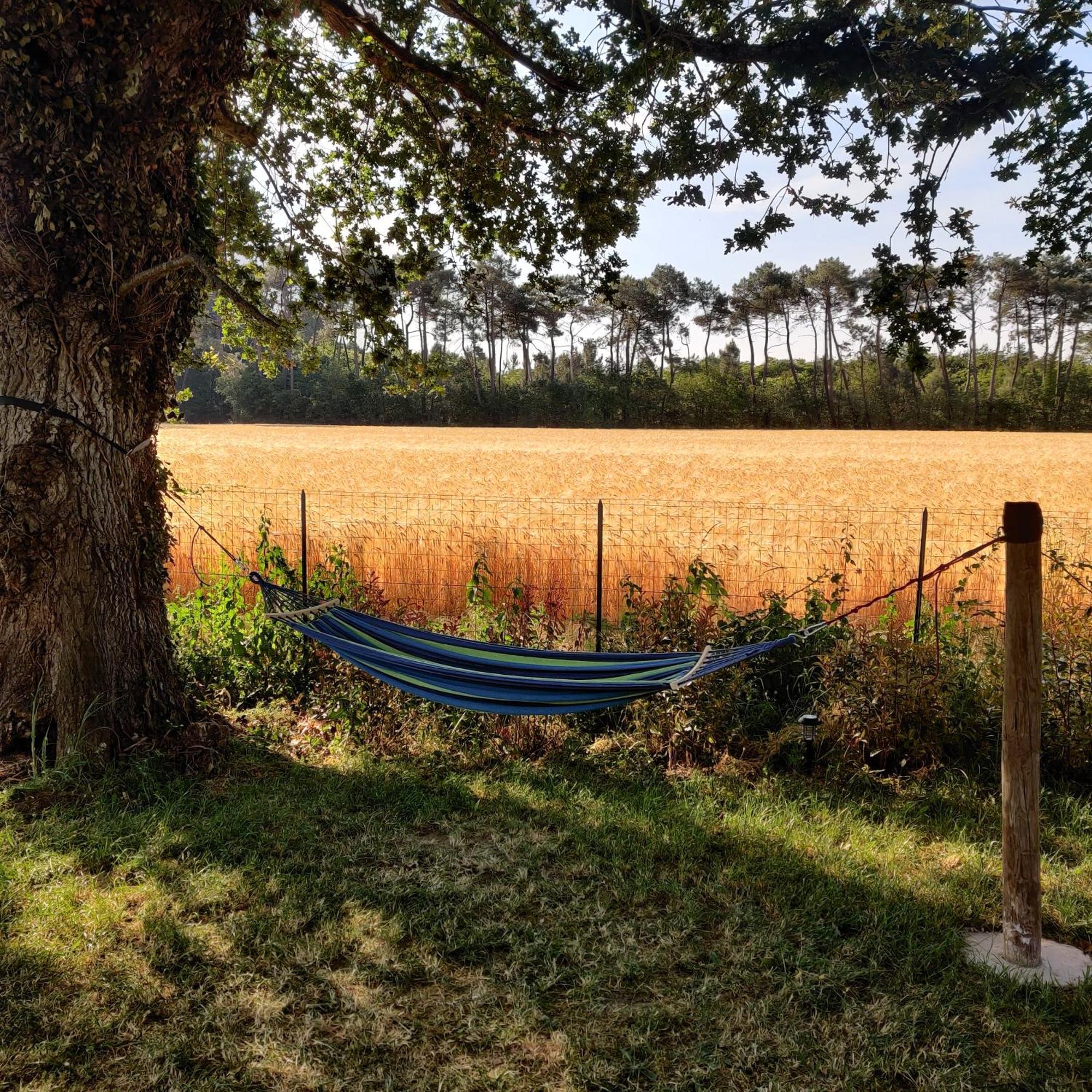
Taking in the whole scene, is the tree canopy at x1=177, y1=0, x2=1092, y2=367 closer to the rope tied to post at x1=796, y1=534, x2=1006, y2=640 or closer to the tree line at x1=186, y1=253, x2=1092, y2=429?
the rope tied to post at x1=796, y1=534, x2=1006, y2=640

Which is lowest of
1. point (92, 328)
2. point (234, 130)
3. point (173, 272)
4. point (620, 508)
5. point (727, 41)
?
point (620, 508)

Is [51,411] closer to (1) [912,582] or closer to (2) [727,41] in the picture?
(1) [912,582]

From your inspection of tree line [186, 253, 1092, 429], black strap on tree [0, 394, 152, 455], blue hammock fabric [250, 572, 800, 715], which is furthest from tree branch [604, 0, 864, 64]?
tree line [186, 253, 1092, 429]

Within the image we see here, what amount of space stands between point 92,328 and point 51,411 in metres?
0.41

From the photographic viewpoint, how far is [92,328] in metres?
3.64

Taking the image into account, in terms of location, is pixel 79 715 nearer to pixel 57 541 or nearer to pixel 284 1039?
pixel 57 541

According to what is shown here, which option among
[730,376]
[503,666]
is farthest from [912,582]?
[730,376]

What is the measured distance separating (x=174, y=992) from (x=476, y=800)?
155 cm

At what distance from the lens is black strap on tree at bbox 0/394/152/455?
3533mm

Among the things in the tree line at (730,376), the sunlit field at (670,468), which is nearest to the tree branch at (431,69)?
the sunlit field at (670,468)

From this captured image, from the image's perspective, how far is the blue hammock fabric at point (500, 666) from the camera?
3.43 metres

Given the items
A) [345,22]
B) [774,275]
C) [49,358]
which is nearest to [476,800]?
[49,358]

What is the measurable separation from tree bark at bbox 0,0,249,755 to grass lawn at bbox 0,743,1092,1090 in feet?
1.84

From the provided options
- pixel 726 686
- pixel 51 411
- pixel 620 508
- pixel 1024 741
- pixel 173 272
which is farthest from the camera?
pixel 620 508
